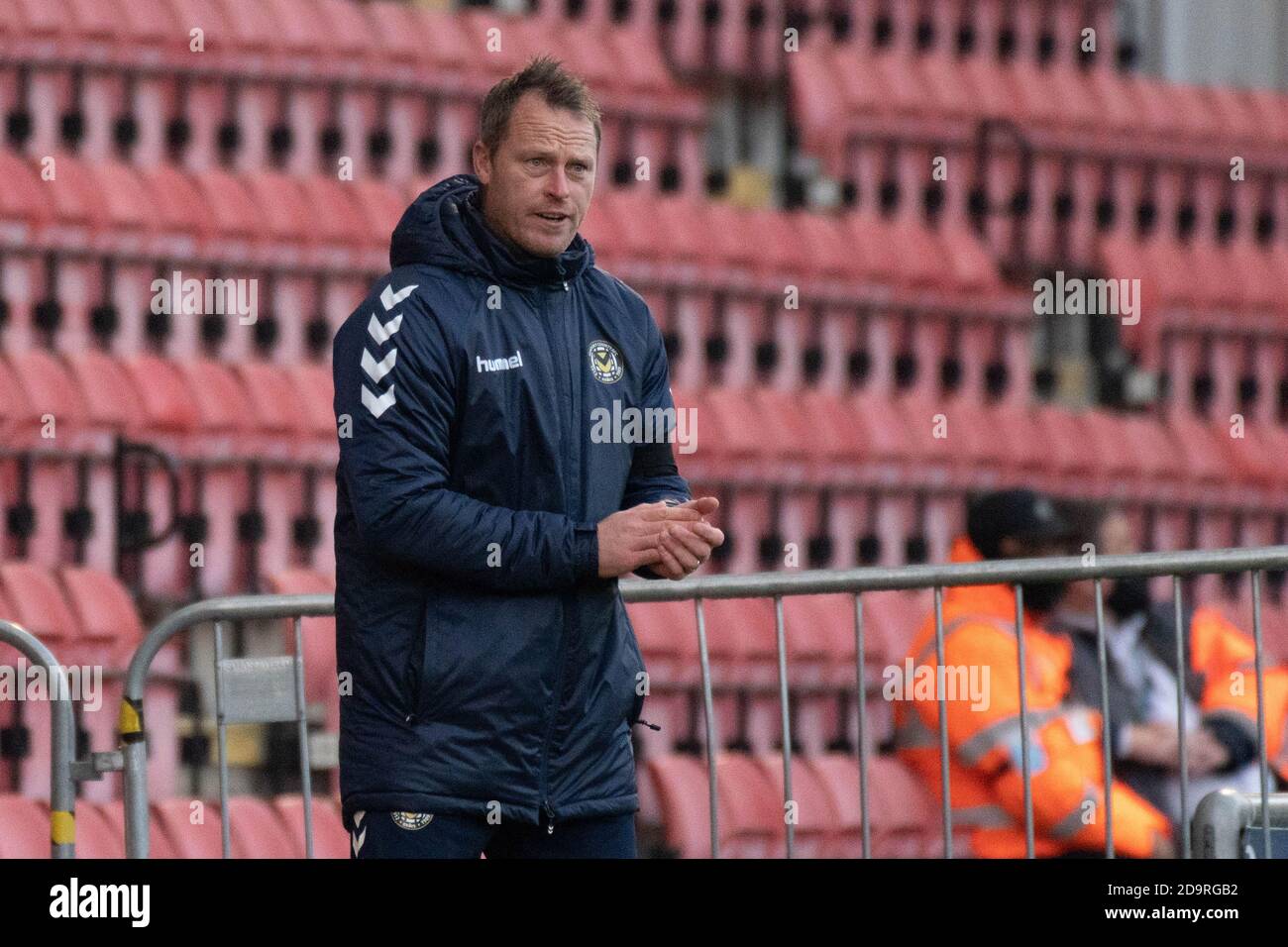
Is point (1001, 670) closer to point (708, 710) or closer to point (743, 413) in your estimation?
point (708, 710)

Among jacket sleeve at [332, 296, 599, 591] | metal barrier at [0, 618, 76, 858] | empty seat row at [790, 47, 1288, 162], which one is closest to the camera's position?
jacket sleeve at [332, 296, 599, 591]

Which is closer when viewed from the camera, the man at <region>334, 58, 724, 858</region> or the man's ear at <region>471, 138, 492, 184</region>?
the man at <region>334, 58, 724, 858</region>

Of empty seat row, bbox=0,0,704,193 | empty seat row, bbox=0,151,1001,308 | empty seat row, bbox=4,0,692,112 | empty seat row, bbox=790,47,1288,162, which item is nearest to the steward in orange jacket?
empty seat row, bbox=4,0,692,112

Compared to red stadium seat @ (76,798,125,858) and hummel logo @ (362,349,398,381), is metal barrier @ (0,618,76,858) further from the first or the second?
red stadium seat @ (76,798,125,858)

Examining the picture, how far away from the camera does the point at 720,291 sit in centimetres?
810

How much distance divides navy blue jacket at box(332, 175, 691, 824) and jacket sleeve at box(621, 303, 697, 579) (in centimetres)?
11

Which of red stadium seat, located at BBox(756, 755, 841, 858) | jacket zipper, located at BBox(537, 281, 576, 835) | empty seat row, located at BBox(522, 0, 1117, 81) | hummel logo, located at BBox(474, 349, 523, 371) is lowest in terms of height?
red stadium seat, located at BBox(756, 755, 841, 858)

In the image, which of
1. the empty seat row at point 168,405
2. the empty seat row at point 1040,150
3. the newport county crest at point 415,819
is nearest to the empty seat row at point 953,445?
the empty seat row at point 1040,150

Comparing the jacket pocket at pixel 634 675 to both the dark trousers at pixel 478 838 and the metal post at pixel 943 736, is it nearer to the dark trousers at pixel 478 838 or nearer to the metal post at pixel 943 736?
the dark trousers at pixel 478 838

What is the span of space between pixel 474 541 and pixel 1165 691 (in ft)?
8.78

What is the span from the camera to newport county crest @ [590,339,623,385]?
2.97 m

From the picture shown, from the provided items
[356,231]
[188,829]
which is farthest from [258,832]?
[356,231]

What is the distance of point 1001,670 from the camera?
4.46m
